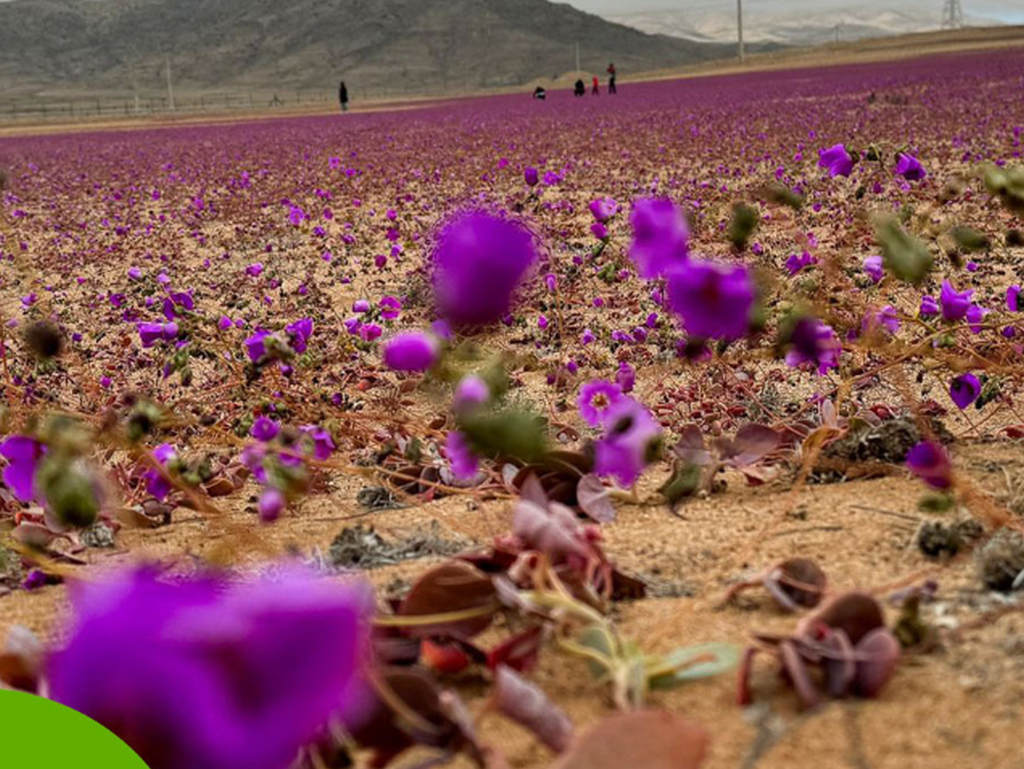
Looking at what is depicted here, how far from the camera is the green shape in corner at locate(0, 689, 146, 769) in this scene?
0.79m

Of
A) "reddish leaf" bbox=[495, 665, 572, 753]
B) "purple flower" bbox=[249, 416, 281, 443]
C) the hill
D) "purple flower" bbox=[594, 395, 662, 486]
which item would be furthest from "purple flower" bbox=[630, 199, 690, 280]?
the hill

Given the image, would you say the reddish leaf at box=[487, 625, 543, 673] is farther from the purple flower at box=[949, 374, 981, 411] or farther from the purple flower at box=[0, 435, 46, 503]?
the purple flower at box=[949, 374, 981, 411]

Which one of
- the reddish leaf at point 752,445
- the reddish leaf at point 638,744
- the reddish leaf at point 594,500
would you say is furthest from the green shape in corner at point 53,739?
the reddish leaf at point 752,445

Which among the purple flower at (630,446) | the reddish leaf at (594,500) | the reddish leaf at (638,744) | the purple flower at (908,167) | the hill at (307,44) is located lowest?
the reddish leaf at (594,500)

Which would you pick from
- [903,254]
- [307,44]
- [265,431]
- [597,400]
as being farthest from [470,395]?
[307,44]

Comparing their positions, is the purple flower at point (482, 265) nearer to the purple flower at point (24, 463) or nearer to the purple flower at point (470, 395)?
the purple flower at point (470, 395)

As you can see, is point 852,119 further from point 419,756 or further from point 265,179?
point 419,756

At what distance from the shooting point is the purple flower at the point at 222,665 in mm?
627

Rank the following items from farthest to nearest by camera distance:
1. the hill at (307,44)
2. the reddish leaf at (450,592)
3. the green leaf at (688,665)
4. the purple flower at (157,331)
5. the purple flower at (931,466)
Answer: the hill at (307,44) < the purple flower at (157,331) < the purple flower at (931,466) < the reddish leaf at (450,592) < the green leaf at (688,665)

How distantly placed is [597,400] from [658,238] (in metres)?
0.84

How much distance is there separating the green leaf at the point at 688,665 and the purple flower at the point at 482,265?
0.41m

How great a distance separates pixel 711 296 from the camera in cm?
122

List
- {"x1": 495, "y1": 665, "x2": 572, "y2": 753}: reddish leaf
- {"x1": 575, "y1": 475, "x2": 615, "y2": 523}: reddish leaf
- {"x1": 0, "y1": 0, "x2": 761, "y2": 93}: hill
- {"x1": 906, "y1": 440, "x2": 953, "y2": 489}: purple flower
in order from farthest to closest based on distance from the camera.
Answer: {"x1": 0, "y1": 0, "x2": 761, "y2": 93}: hill < {"x1": 575, "y1": 475, "x2": 615, "y2": 523}: reddish leaf < {"x1": 906, "y1": 440, "x2": 953, "y2": 489}: purple flower < {"x1": 495, "y1": 665, "x2": 572, "y2": 753}: reddish leaf

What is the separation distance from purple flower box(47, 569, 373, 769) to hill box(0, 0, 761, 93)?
11345 cm
